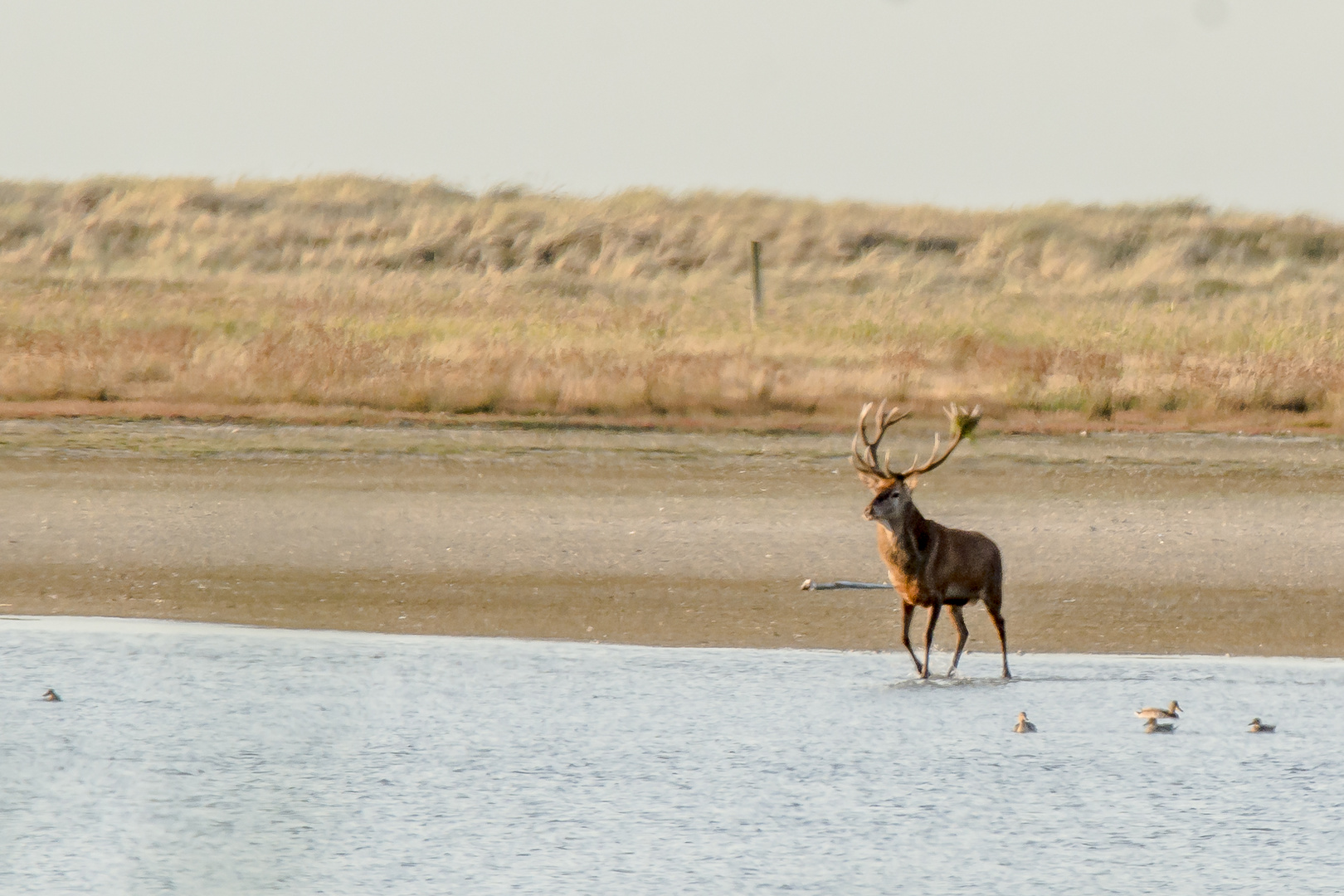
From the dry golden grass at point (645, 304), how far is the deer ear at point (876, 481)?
390 inches

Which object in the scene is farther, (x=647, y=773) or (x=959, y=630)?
(x=959, y=630)

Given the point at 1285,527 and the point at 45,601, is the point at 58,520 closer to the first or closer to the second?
the point at 45,601

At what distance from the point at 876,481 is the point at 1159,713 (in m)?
1.21

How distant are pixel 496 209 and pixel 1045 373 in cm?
2968

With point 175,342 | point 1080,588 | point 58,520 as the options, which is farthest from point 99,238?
point 1080,588

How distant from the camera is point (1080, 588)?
9367 millimetres

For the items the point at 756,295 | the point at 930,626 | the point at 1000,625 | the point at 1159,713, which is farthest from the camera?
the point at 756,295

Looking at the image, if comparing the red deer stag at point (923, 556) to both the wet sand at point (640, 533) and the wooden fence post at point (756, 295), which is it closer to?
the wet sand at point (640, 533)

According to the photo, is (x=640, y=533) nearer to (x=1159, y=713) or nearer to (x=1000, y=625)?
(x=1000, y=625)

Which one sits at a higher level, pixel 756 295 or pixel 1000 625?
pixel 756 295

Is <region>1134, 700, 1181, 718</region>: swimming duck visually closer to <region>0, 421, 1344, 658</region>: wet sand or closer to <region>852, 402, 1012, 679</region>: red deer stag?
<region>852, 402, 1012, 679</region>: red deer stag

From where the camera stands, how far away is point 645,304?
1283 inches

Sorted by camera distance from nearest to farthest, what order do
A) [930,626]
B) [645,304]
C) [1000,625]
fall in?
[930,626], [1000,625], [645,304]

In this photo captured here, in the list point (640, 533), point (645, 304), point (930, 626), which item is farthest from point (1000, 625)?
point (645, 304)
